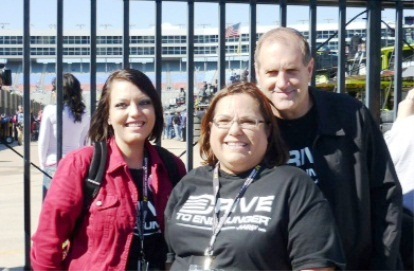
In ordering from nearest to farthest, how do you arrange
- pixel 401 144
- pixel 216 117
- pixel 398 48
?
pixel 216 117 → pixel 401 144 → pixel 398 48

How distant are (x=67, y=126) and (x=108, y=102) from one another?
2.72m

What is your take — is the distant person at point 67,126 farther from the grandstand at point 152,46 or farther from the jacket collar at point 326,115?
the jacket collar at point 326,115

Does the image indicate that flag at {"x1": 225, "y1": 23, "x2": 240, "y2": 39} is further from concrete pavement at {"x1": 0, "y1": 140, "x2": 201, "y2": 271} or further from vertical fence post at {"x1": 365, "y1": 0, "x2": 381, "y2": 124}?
vertical fence post at {"x1": 365, "y1": 0, "x2": 381, "y2": 124}

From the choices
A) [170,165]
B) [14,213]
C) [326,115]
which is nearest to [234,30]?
[170,165]

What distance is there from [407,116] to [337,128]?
767 millimetres

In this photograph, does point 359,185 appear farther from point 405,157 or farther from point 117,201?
point 117,201

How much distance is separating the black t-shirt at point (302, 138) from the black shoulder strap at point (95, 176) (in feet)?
2.44

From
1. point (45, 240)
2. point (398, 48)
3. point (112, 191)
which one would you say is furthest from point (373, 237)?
point (398, 48)

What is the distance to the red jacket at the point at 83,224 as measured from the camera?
2.68m

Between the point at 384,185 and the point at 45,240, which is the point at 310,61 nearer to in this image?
the point at 384,185

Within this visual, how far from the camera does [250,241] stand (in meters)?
2.32

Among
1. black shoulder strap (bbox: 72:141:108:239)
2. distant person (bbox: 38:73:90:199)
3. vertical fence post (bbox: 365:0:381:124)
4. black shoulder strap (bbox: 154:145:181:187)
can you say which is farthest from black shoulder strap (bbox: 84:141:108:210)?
distant person (bbox: 38:73:90:199)

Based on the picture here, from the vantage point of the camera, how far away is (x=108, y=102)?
292 centimetres

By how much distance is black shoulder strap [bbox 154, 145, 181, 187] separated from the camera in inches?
117
